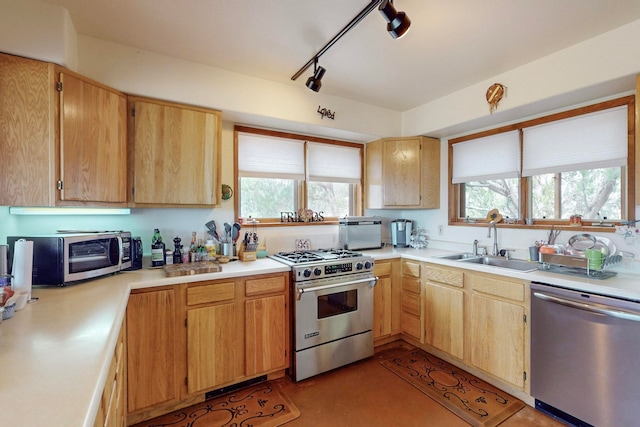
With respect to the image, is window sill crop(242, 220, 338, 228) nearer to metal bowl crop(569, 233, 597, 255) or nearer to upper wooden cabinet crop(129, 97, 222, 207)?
upper wooden cabinet crop(129, 97, 222, 207)

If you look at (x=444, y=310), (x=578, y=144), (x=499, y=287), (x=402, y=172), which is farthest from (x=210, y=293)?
(x=578, y=144)

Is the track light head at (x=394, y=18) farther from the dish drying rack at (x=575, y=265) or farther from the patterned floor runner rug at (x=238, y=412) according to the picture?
the patterned floor runner rug at (x=238, y=412)

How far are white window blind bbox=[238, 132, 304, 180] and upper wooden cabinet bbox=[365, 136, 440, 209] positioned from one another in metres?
0.96

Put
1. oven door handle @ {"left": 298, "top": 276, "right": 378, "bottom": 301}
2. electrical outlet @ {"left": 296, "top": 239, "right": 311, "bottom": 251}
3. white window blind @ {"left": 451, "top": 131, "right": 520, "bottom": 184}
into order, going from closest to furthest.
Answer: oven door handle @ {"left": 298, "top": 276, "right": 378, "bottom": 301} < white window blind @ {"left": 451, "top": 131, "right": 520, "bottom": 184} < electrical outlet @ {"left": 296, "top": 239, "right": 311, "bottom": 251}

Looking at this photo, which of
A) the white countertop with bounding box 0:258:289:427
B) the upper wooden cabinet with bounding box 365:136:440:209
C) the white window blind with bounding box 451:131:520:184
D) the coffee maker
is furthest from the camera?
the coffee maker

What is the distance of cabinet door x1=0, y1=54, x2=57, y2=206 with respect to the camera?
1.56 meters

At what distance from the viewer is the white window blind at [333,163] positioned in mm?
3260

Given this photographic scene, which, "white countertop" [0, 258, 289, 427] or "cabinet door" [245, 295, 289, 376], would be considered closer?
"white countertop" [0, 258, 289, 427]

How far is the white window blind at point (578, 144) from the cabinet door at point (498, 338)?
127cm

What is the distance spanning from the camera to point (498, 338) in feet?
7.16

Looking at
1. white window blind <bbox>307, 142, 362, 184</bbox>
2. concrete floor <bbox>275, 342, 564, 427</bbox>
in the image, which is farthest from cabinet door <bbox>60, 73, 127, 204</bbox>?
concrete floor <bbox>275, 342, 564, 427</bbox>

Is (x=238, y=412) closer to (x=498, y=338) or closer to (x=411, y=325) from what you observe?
(x=411, y=325)

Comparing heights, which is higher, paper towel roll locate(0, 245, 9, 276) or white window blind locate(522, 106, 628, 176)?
white window blind locate(522, 106, 628, 176)

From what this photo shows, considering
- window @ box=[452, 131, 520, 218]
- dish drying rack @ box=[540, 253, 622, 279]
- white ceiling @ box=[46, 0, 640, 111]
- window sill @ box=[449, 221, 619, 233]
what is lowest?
dish drying rack @ box=[540, 253, 622, 279]
